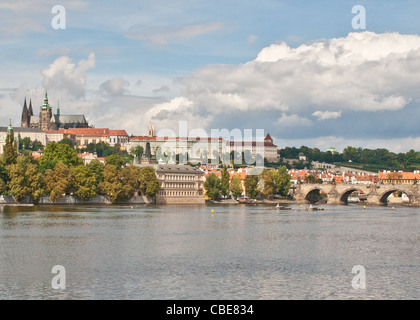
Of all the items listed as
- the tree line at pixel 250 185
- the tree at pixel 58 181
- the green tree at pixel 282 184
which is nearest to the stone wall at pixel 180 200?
the tree line at pixel 250 185

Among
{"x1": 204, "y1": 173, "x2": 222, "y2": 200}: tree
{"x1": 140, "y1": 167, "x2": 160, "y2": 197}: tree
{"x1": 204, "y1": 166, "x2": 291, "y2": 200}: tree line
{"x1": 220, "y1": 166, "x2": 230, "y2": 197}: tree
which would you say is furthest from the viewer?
{"x1": 220, "y1": 166, "x2": 230, "y2": 197}: tree

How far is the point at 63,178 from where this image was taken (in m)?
90.8

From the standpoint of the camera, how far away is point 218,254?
37844 mm

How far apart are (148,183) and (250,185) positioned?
79.1ft

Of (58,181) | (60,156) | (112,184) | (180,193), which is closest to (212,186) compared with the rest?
(180,193)

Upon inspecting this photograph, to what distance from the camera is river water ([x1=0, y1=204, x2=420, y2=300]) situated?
2738 centimetres

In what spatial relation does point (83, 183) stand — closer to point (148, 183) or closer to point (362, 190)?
point (148, 183)

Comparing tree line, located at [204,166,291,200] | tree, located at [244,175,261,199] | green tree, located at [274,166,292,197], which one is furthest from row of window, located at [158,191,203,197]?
green tree, located at [274,166,292,197]

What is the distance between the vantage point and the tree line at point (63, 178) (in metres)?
87.0

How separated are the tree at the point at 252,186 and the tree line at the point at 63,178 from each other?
20.4 m

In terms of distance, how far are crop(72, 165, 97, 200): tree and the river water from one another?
3600 centimetres

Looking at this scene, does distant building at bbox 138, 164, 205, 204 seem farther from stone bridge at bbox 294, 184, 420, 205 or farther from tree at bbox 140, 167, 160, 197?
stone bridge at bbox 294, 184, 420, 205

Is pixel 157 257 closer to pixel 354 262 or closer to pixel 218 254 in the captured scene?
pixel 218 254
